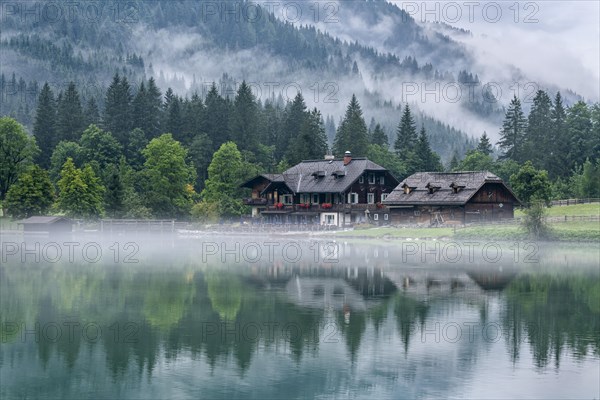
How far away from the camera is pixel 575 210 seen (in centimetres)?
9119

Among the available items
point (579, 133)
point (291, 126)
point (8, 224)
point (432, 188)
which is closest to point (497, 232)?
point (432, 188)

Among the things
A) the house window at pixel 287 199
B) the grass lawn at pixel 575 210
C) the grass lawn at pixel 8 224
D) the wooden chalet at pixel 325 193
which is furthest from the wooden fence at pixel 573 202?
the grass lawn at pixel 8 224

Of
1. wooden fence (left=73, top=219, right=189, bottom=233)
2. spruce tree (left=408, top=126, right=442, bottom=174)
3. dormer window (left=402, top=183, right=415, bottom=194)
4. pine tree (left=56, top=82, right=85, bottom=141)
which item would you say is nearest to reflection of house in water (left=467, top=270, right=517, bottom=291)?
dormer window (left=402, top=183, right=415, bottom=194)

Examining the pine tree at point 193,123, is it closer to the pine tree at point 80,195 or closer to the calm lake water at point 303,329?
the pine tree at point 80,195

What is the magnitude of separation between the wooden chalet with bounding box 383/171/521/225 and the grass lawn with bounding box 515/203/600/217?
506 cm

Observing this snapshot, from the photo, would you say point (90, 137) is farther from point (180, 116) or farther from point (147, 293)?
point (147, 293)

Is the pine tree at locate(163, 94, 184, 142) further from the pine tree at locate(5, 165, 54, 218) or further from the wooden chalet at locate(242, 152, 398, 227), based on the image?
the pine tree at locate(5, 165, 54, 218)

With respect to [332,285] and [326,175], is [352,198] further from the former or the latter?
[332,285]

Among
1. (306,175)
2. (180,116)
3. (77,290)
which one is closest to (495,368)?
(77,290)

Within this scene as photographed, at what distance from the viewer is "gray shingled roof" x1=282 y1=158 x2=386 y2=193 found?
109m

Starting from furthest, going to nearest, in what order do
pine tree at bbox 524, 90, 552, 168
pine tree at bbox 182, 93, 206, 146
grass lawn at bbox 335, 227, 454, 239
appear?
pine tree at bbox 182, 93, 206, 146, pine tree at bbox 524, 90, 552, 168, grass lawn at bbox 335, 227, 454, 239

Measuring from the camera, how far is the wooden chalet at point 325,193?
10794 centimetres

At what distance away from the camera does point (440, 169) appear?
14562 cm

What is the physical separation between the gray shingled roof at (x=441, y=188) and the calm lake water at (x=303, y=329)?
33.4 metres
